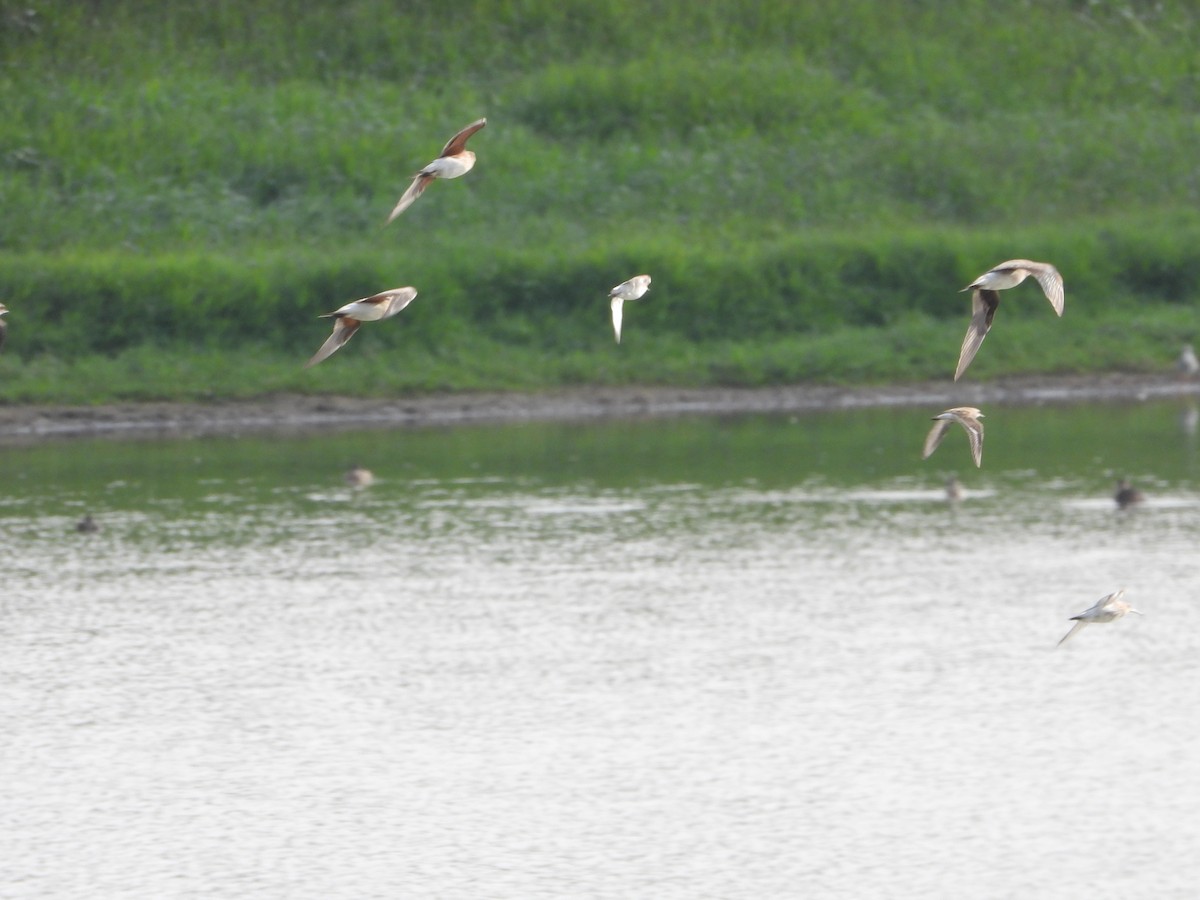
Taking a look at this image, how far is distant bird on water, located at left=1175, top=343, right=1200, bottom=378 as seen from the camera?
47.2m

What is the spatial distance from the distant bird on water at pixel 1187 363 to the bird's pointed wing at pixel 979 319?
114ft

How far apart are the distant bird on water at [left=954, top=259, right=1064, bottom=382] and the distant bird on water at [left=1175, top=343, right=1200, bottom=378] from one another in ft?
115

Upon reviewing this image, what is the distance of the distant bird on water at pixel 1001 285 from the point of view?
42.2ft

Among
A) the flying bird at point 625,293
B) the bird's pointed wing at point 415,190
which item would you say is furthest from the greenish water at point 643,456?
the flying bird at point 625,293

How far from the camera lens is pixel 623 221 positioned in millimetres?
49906

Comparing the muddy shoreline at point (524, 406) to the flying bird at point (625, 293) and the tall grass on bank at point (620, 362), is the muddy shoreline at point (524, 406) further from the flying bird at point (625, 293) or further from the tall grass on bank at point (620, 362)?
the flying bird at point (625, 293)

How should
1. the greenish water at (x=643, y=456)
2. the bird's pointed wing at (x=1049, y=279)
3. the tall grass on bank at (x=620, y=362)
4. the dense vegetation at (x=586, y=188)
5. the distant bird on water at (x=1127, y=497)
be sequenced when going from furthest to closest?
the dense vegetation at (x=586, y=188), the tall grass on bank at (x=620, y=362), the greenish water at (x=643, y=456), the distant bird on water at (x=1127, y=497), the bird's pointed wing at (x=1049, y=279)

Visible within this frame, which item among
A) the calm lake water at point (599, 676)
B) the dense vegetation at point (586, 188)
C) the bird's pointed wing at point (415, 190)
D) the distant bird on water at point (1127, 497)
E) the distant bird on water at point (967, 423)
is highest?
the dense vegetation at point (586, 188)

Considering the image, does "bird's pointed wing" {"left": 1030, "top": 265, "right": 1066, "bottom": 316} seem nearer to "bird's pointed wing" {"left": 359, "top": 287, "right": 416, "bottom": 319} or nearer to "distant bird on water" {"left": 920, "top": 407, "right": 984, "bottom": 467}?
"distant bird on water" {"left": 920, "top": 407, "right": 984, "bottom": 467}

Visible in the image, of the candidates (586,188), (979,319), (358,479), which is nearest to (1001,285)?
(979,319)

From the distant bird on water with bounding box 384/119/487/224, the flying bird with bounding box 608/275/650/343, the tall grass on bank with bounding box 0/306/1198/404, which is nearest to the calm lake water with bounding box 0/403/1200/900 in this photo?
the tall grass on bank with bounding box 0/306/1198/404

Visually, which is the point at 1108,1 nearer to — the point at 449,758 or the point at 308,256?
the point at 308,256

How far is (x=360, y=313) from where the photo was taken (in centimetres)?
1372

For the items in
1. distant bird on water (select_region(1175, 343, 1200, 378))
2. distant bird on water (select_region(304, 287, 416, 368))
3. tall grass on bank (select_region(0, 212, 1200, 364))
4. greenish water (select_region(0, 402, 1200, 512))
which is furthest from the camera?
distant bird on water (select_region(1175, 343, 1200, 378))
